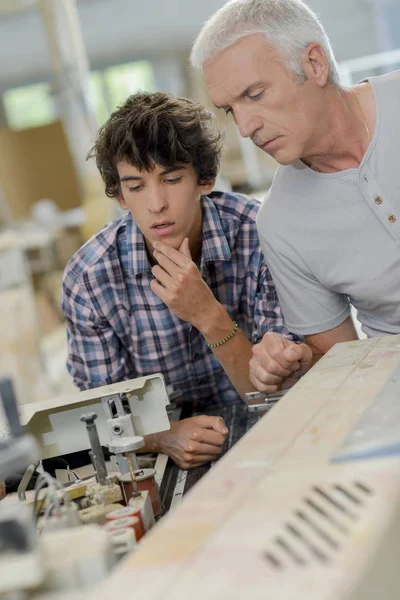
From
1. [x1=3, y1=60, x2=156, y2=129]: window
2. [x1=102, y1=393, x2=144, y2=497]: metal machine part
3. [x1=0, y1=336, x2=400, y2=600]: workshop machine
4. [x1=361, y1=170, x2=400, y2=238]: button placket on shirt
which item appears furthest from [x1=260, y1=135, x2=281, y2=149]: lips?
[x1=3, y1=60, x2=156, y2=129]: window

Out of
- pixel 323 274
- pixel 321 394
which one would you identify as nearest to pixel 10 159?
pixel 323 274

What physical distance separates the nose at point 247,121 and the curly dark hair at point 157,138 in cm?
Result: 33

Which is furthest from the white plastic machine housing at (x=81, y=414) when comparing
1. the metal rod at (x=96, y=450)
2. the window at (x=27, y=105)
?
the window at (x=27, y=105)

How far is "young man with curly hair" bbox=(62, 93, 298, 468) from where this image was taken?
217cm

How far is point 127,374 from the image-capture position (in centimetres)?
243

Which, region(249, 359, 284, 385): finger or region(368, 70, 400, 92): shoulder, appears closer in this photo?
region(249, 359, 284, 385): finger

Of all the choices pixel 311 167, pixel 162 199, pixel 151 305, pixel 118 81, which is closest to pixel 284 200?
pixel 311 167

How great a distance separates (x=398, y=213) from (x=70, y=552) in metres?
1.34

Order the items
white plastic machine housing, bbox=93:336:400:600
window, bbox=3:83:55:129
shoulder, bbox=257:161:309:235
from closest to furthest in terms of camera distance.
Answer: white plastic machine housing, bbox=93:336:400:600 → shoulder, bbox=257:161:309:235 → window, bbox=3:83:55:129

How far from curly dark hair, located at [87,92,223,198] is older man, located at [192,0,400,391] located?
257 millimetres

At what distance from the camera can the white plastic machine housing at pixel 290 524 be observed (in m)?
0.81

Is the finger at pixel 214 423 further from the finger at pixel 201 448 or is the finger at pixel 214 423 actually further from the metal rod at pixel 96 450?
the metal rod at pixel 96 450

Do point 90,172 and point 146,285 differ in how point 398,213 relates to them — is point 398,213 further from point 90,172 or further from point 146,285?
point 90,172

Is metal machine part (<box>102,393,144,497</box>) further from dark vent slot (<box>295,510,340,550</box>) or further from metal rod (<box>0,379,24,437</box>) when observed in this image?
dark vent slot (<box>295,510,340,550</box>)
